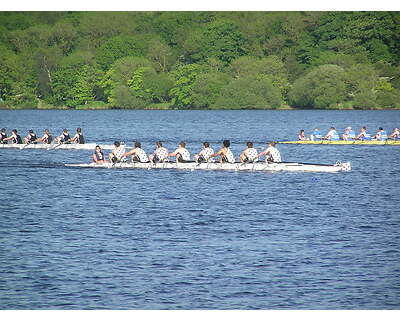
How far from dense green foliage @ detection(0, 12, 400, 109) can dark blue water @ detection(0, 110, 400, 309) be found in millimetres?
67839

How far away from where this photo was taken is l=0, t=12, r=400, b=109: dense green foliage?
118 meters

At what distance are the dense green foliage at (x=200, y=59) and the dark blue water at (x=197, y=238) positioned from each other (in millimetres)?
67839

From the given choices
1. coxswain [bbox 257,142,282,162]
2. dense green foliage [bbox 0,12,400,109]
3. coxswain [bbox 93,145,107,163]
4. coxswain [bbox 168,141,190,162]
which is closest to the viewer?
Result: coxswain [bbox 257,142,282,162]

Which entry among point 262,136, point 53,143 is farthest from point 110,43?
point 53,143

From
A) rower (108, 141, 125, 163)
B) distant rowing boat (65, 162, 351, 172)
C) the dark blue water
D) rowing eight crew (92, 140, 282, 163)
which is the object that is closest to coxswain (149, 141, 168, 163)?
rowing eight crew (92, 140, 282, 163)

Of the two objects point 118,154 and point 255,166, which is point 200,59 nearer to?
point 118,154

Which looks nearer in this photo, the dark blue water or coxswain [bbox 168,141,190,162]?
the dark blue water

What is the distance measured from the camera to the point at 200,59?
419ft

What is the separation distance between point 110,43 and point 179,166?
85442mm

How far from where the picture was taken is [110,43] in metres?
126

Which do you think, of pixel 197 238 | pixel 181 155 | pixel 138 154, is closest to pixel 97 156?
pixel 138 154

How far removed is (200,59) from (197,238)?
10082 cm

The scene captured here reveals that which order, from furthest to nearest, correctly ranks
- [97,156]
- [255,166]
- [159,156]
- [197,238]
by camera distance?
[97,156] < [159,156] < [255,166] < [197,238]

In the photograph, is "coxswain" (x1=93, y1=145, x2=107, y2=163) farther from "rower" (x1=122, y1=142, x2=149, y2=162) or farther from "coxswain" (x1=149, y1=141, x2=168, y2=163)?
"coxswain" (x1=149, y1=141, x2=168, y2=163)
